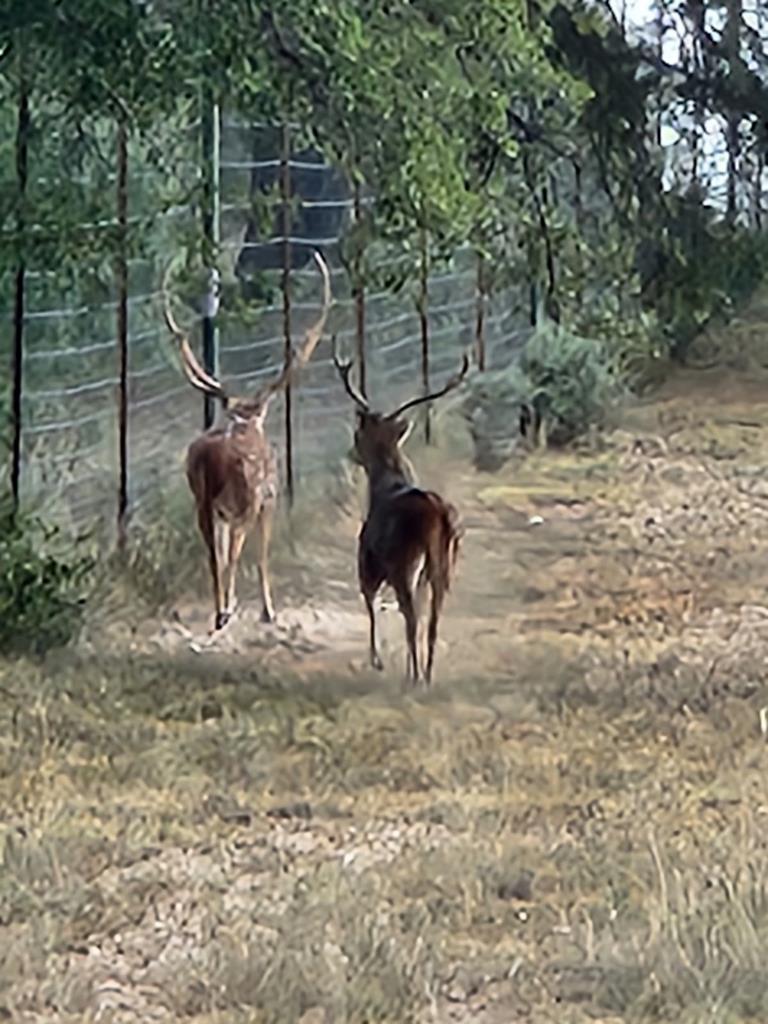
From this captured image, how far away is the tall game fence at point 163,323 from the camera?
2791 mm

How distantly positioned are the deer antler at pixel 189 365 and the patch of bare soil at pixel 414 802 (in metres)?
0.25

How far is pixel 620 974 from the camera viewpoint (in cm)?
171

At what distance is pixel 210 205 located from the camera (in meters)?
2.77

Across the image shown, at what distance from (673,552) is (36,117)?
1.18 m

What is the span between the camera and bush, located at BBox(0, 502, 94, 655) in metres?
2.65

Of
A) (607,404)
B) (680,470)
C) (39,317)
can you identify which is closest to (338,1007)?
(39,317)

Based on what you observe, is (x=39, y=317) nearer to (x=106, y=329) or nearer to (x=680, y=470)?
(x=106, y=329)

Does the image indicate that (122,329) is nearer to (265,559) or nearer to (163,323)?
(163,323)

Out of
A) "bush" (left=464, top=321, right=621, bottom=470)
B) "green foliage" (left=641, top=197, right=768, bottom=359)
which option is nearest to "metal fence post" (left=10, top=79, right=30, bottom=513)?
"green foliage" (left=641, top=197, right=768, bottom=359)

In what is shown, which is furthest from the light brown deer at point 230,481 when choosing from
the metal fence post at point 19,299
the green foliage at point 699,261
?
the green foliage at point 699,261

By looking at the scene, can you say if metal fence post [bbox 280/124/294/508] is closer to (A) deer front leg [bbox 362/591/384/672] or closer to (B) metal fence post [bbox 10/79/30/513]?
(B) metal fence post [bbox 10/79/30/513]

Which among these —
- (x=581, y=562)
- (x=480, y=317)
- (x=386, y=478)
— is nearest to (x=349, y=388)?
(x=386, y=478)

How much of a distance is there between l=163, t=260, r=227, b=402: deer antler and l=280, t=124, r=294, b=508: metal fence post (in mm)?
145

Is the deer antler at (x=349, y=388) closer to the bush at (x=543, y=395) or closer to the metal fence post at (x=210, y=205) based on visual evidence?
the metal fence post at (x=210, y=205)
